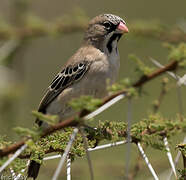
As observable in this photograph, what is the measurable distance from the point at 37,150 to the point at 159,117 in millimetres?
746

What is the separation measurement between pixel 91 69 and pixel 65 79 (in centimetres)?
34

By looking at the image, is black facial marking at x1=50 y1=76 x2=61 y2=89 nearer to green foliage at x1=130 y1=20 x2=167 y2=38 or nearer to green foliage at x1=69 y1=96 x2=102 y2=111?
green foliage at x1=130 y1=20 x2=167 y2=38

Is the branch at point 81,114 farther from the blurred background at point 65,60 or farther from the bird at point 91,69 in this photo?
the bird at point 91,69

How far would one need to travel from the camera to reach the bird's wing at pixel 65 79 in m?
4.31

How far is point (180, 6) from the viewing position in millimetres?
13508

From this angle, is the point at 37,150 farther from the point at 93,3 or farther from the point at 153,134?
the point at 93,3

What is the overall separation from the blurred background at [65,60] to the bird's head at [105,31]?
0.12m

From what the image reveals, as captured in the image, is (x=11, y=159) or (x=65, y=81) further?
(x=65, y=81)

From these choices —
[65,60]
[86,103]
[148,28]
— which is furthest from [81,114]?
[65,60]

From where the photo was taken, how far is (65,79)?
4453mm

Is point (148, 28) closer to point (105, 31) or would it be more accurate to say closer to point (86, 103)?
point (105, 31)

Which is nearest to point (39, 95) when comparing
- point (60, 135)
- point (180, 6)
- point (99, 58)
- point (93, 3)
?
point (93, 3)

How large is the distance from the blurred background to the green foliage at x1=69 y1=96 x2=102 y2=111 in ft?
0.70

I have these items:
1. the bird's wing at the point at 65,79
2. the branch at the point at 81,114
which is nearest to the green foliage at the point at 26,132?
the branch at the point at 81,114
